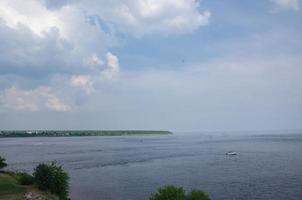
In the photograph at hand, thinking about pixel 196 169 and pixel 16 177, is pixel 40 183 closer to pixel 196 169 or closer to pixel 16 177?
pixel 16 177

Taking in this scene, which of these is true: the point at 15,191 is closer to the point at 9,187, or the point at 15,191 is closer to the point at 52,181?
the point at 9,187

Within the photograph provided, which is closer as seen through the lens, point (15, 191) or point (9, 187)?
point (15, 191)

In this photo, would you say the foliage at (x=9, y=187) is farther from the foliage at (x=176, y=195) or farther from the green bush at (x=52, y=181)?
the foliage at (x=176, y=195)

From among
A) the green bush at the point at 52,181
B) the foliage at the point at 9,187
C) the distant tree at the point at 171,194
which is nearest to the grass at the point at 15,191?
the foliage at the point at 9,187

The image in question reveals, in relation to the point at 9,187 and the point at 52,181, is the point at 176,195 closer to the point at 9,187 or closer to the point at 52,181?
the point at 52,181

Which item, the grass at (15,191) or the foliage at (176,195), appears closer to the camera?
the foliage at (176,195)

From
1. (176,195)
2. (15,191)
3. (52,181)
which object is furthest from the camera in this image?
(52,181)

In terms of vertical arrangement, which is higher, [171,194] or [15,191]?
[171,194]

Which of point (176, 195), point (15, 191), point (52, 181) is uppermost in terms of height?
point (176, 195)

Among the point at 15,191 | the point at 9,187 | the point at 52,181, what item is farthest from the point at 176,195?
the point at 9,187

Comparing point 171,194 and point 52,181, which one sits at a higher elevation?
point 171,194

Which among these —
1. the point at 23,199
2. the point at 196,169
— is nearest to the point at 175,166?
the point at 196,169

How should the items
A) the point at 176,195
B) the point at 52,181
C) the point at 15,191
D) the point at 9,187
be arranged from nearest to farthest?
1. the point at 176,195
2. the point at 15,191
3. the point at 9,187
4. the point at 52,181

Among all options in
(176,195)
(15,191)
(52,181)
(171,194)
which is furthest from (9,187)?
(176,195)
